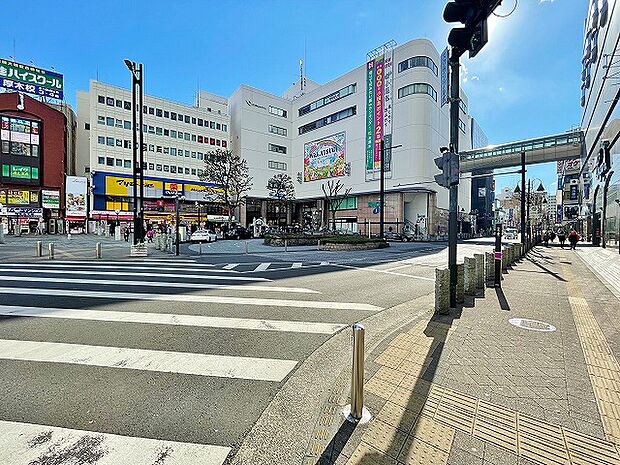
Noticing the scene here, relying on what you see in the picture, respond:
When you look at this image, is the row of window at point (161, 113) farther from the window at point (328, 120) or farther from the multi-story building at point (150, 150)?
the window at point (328, 120)

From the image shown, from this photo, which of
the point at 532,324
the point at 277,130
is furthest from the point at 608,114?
the point at 277,130

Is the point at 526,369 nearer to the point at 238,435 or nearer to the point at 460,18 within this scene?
the point at 238,435

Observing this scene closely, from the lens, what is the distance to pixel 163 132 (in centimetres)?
5388

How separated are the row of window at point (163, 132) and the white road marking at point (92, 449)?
5625 centimetres

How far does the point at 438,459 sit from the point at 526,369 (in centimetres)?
221

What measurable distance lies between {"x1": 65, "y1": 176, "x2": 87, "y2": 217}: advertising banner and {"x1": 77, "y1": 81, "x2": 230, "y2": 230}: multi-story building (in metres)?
1.90

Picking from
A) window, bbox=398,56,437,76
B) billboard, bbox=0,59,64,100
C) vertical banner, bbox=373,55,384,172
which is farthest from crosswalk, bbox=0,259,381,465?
billboard, bbox=0,59,64,100

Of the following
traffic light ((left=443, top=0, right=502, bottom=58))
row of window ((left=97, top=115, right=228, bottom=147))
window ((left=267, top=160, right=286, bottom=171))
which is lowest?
traffic light ((left=443, top=0, right=502, bottom=58))

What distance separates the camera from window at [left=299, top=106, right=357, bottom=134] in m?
51.8

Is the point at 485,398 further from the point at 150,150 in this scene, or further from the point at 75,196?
Result: the point at 75,196

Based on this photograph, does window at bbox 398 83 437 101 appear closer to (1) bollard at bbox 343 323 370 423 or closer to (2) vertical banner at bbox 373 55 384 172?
(2) vertical banner at bbox 373 55 384 172

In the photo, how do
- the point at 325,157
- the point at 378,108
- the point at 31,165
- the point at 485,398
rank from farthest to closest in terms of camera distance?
the point at 325,157 < the point at 31,165 < the point at 378,108 < the point at 485,398

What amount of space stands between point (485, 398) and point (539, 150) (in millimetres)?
41055

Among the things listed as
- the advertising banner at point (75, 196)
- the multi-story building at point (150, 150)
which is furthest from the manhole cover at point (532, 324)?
the advertising banner at point (75, 196)
